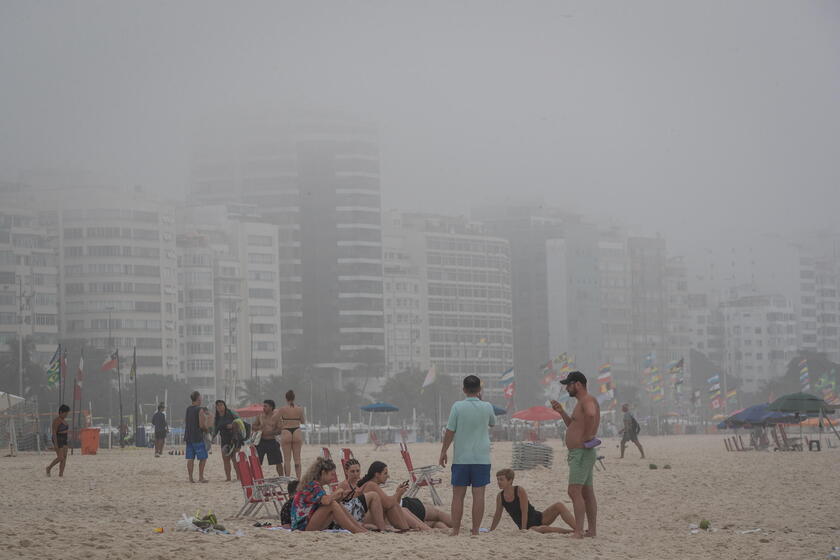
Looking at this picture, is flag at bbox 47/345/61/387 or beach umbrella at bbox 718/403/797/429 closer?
beach umbrella at bbox 718/403/797/429

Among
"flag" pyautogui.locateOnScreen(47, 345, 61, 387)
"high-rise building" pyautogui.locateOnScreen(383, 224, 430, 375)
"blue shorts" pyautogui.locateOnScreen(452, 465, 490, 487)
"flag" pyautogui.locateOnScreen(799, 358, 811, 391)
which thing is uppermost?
"high-rise building" pyautogui.locateOnScreen(383, 224, 430, 375)

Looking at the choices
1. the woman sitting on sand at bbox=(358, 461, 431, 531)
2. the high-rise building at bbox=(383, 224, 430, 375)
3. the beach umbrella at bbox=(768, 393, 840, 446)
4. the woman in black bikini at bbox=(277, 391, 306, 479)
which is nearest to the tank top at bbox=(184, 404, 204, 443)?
the woman in black bikini at bbox=(277, 391, 306, 479)

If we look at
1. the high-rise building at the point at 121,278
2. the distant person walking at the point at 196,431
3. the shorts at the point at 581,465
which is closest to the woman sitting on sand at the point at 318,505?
the shorts at the point at 581,465

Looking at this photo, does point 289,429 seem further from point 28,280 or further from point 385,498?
point 28,280

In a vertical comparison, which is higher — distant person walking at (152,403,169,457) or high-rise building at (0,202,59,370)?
high-rise building at (0,202,59,370)

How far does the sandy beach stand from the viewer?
40.3 ft

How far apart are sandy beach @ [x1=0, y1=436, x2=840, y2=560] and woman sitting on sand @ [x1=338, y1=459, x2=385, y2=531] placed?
0.39 meters

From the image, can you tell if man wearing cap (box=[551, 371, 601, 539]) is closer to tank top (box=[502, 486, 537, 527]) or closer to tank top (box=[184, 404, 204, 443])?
tank top (box=[502, 486, 537, 527])

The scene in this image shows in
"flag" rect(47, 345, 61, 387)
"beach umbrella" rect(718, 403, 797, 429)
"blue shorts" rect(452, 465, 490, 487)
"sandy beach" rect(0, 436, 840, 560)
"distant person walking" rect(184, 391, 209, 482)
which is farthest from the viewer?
"flag" rect(47, 345, 61, 387)

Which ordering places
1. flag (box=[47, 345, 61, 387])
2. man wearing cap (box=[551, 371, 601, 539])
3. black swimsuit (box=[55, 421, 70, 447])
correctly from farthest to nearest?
1. flag (box=[47, 345, 61, 387])
2. black swimsuit (box=[55, 421, 70, 447])
3. man wearing cap (box=[551, 371, 601, 539])

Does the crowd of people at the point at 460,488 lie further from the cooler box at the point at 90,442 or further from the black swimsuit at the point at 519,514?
the cooler box at the point at 90,442

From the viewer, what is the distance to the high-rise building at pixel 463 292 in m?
171

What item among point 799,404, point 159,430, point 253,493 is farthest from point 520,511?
point 159,430

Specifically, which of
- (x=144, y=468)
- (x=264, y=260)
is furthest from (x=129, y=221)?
(x=144, y=468)
